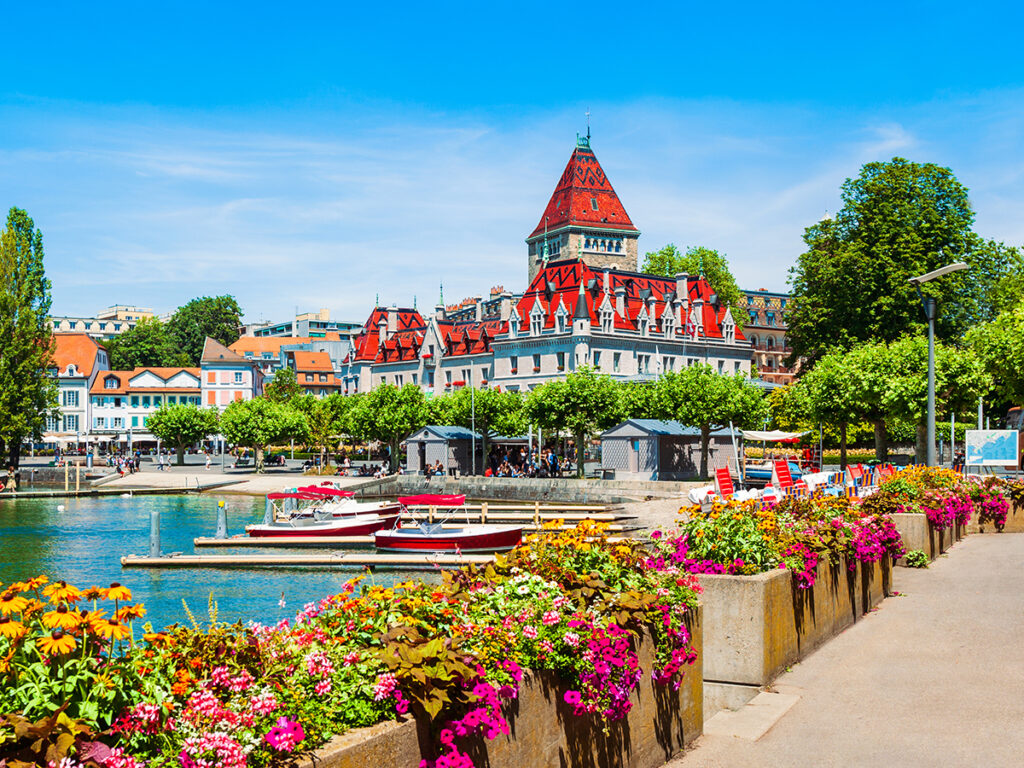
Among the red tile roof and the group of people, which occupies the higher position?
the red tile roof

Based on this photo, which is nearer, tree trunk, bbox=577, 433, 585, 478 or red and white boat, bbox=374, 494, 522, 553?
red and white boat, bbox=374, 494, 522, 553

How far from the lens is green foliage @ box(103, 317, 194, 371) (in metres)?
160

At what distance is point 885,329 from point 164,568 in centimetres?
4836

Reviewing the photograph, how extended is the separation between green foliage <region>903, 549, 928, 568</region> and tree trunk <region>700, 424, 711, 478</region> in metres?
43.9

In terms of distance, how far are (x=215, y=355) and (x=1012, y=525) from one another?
400ft

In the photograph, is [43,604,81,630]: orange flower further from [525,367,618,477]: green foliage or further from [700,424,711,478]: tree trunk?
[525,367,618,477]: green foliage

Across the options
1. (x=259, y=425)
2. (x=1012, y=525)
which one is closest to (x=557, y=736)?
(x=1012, y=525)

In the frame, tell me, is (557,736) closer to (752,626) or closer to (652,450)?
(752,626)

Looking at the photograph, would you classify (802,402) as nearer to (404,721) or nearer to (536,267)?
(404,721)

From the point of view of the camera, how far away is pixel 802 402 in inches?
2333

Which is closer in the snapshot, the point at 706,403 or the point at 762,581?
the point at 762,581

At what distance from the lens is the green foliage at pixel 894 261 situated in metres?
65.9

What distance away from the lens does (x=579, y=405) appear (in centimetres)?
6869

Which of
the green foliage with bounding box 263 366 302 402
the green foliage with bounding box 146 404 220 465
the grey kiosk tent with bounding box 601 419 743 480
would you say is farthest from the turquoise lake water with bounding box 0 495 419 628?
the green foliage with bounding box 263 366 302 402
